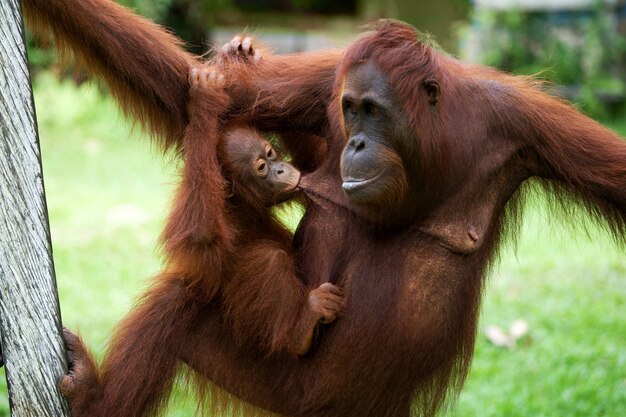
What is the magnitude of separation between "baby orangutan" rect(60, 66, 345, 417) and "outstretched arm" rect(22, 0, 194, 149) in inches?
5.2

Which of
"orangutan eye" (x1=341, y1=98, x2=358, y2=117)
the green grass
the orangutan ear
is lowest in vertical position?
the green grass

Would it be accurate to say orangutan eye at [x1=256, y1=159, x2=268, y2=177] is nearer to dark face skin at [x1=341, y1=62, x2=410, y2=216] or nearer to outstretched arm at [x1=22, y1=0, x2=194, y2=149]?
outstretched arm at [x1=22, y1=0, x2=194, y2=149]

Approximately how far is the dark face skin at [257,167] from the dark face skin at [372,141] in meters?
0.61

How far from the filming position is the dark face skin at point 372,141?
343 cm

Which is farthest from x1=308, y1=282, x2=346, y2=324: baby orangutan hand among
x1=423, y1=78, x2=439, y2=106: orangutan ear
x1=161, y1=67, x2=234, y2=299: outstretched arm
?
x1=423, y1=78, x2=439, y2=106: orangutan ear

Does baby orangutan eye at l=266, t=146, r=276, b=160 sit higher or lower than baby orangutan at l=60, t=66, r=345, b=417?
higher

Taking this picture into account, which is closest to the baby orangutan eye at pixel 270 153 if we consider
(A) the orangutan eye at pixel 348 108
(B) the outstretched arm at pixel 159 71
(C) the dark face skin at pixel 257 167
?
(C) the dark face skin at pixel 257 167

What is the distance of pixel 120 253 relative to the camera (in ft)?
29.1

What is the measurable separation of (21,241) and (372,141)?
4.41 feet

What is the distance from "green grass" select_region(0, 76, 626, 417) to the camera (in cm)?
565

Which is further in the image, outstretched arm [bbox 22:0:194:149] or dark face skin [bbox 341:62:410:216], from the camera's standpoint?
outstretched arm [bbox 22:0:194:149]

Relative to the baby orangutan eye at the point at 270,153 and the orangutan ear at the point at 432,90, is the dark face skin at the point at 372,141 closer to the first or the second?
the orangutan ear at the point at 432,90

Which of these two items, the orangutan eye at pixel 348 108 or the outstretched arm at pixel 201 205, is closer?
the orangutan eye at pixel 348 108

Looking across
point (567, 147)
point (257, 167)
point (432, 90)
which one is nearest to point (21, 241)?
point (257, 167)
